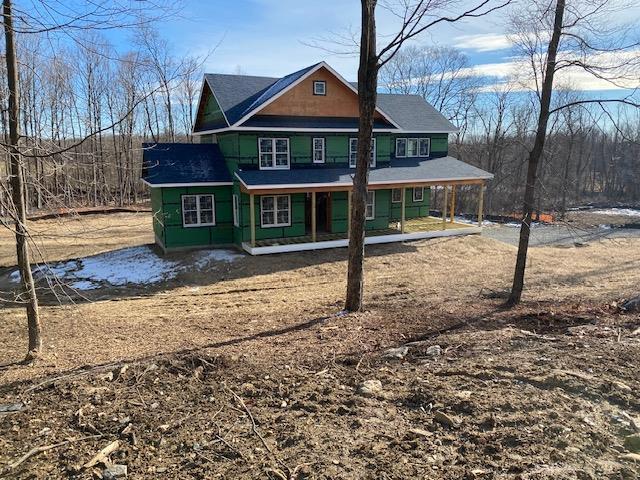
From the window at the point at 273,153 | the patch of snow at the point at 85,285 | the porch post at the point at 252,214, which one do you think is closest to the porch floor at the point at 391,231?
the porch post at the point at 252,214

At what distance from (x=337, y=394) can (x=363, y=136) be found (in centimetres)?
561

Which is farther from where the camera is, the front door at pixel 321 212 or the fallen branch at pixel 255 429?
the front door at pixel 321 212

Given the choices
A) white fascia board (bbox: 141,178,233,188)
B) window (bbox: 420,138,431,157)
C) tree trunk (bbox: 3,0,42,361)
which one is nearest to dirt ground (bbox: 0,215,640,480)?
tree trunk (bbox: 3,0,42,361)

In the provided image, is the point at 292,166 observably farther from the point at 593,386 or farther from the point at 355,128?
the point at 593,386

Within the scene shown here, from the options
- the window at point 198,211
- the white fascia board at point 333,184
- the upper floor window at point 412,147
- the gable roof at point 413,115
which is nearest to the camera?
the white fascia board at point 333,184

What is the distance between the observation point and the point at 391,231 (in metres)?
22.0

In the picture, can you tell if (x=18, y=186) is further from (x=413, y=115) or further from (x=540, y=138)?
(x=413, y=115)

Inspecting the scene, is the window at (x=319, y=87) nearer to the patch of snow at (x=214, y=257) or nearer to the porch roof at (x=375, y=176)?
the porch roof at (x=375, y=176)

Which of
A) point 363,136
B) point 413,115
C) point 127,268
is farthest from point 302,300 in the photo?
point 413,115

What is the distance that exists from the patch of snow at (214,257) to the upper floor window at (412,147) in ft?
36.4

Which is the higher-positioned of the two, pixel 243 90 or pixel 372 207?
pixel 243 90

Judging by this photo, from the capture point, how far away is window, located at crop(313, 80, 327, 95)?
20.1m

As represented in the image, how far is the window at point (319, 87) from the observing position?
20.1 metres

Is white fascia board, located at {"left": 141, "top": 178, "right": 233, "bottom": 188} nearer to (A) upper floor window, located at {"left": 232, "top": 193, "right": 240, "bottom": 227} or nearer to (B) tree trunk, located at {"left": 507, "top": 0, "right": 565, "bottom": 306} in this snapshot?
(A) upper floor window, located at {"left": 232, "top": 193, "right": 240, "bottom": 227}
